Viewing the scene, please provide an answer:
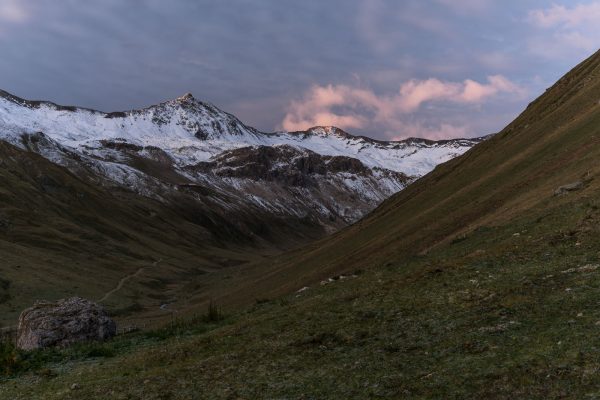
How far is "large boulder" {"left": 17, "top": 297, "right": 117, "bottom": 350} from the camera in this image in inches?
1024

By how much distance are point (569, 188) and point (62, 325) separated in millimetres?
31203

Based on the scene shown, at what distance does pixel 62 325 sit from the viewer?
86.9 feet

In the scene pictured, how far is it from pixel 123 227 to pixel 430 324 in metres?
184

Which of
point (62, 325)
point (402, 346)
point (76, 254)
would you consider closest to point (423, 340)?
point (402, 346)

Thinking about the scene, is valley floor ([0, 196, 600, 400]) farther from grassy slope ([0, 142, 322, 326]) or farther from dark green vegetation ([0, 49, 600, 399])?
grassy slope ([0, 142, 322, 326])

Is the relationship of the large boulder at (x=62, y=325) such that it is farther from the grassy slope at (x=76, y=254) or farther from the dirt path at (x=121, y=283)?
the dirt path at (x=121, y=283)

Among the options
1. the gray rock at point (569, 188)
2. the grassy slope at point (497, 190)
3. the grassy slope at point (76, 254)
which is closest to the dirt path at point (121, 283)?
the grassy slope at point (76, 254)

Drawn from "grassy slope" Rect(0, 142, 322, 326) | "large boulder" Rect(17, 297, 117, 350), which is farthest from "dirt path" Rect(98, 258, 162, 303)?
"large boulder" Rect(17, 297, 117, 350)

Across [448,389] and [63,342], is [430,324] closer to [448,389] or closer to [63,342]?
[448,389]

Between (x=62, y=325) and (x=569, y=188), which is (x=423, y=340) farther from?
(x=569, y=188)

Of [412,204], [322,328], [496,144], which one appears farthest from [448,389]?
[496,144]

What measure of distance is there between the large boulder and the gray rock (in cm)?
2877

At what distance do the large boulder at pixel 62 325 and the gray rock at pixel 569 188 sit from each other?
2877 centimetres

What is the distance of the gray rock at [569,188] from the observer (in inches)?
1283
